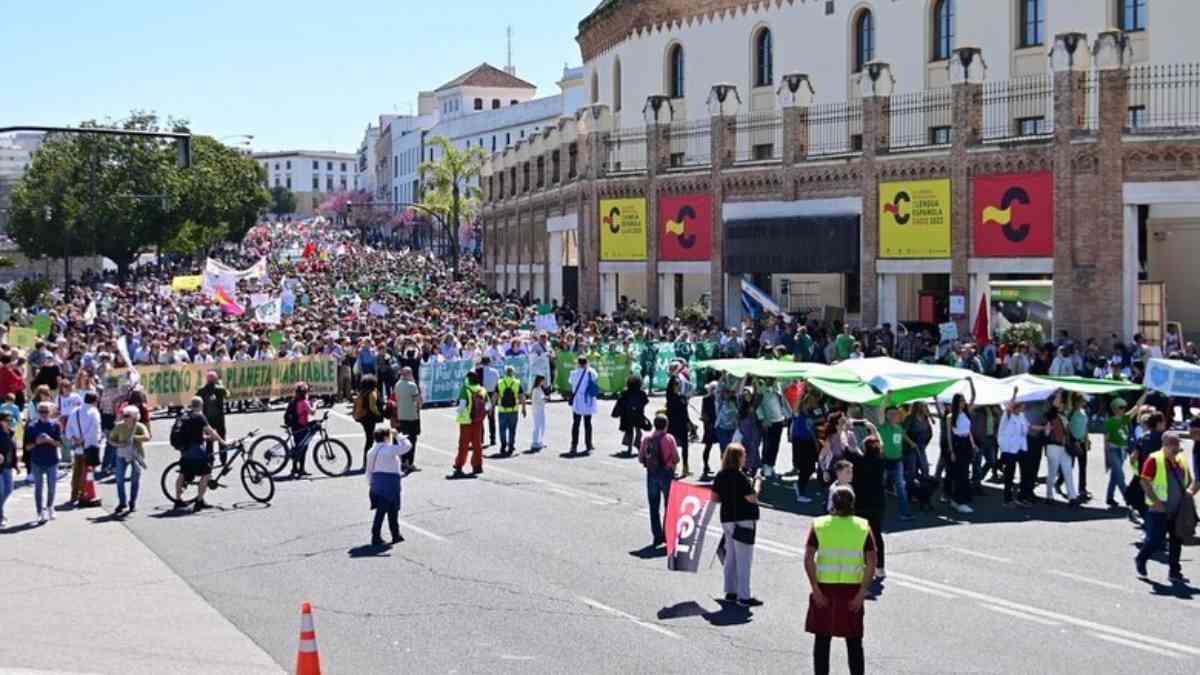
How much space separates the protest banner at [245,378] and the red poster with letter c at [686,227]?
16.8 meters

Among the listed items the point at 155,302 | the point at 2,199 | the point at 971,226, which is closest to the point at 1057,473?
the point at 971,226

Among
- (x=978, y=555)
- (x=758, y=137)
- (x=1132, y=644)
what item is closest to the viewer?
(x=1132, y=644)

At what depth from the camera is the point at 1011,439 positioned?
786 inches

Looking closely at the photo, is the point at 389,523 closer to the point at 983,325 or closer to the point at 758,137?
the point at 983,325

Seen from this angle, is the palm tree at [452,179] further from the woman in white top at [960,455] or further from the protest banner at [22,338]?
the woman in white top at [960,455]

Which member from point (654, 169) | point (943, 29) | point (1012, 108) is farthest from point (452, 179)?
point (1012, 108)

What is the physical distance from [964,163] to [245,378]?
745 inches

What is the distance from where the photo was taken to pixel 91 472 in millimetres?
20875

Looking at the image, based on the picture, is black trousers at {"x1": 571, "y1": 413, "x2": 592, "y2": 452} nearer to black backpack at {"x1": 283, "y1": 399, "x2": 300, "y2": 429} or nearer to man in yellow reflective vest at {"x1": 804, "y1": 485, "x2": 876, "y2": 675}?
black backpack at {"x1": 283, "y1": 399, "x2": 300, "y2": 429}

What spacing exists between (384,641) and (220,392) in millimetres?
10518

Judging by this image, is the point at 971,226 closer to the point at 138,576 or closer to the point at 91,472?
the point at 91,472

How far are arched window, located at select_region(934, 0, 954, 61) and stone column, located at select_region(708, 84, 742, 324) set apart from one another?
667 cm

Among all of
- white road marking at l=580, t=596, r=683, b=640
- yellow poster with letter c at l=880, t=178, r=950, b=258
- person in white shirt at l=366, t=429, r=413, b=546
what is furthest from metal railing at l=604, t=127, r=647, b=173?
white road marking at l=580, t=596, r=683, b=640

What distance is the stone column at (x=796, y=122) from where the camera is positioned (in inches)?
1758
